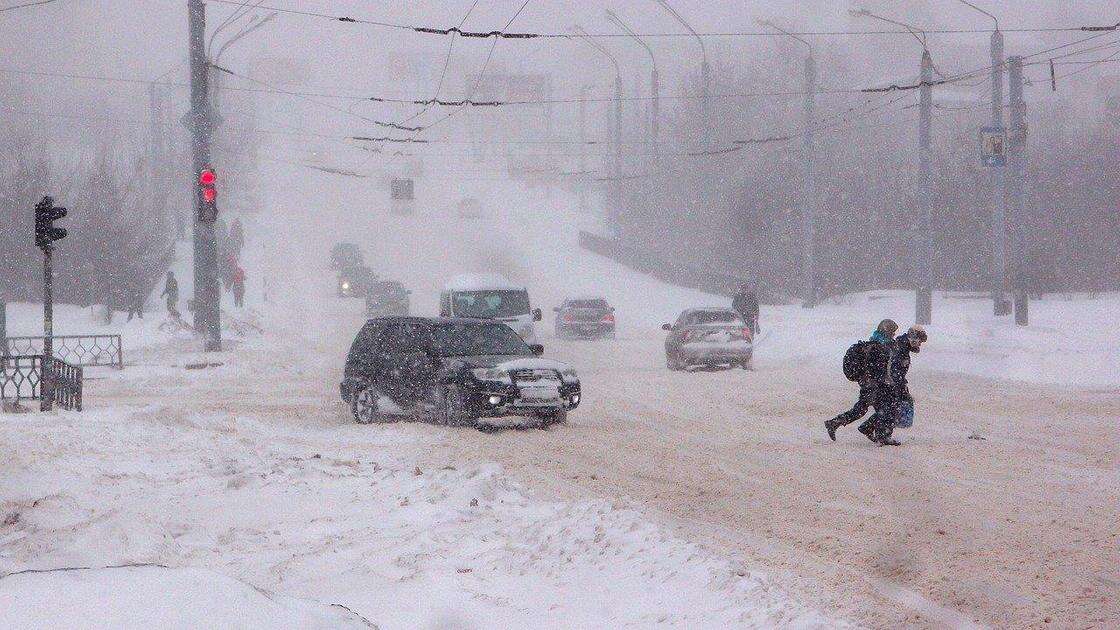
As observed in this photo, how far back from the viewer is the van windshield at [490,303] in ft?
107

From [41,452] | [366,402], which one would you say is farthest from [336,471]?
[366,402]

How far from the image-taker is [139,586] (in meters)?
4.46

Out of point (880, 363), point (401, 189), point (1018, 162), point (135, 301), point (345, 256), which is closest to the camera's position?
point (880, 363)

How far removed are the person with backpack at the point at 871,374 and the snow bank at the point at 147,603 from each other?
10811 mm

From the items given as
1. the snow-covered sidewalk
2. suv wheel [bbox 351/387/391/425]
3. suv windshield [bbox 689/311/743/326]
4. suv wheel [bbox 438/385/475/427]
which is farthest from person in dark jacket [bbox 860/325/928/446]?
suv windshield [bbox 689/311/743/326]

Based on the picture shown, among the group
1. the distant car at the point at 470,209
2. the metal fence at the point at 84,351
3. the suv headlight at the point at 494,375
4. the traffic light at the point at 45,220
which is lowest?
the metal fence at the point at 84,351

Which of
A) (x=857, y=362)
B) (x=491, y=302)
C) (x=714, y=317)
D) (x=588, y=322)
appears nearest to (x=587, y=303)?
(x=588, y=322)

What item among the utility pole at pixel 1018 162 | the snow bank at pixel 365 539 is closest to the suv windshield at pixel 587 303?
the utility pole at pixel 1018 162

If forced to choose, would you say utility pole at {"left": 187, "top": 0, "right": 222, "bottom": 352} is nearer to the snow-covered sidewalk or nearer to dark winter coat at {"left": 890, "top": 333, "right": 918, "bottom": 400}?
the snow-covered sidewalk

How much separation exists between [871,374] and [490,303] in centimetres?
1900

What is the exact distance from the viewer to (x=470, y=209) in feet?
334

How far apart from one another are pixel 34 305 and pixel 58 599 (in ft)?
151

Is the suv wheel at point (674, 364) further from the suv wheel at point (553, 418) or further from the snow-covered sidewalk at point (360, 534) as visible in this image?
the snow-covered sidewalk at point (360, 534)

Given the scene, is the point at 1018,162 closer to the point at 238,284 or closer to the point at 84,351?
the point at 84,351
